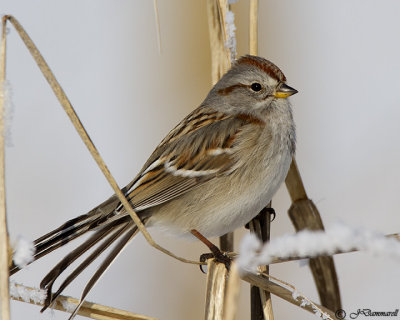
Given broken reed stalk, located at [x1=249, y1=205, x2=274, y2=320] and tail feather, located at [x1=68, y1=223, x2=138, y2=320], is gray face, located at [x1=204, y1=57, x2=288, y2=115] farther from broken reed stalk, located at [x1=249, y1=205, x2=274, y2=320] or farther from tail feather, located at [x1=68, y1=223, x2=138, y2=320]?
tail feather, located at [x1=68, y1=223, x2=138, y2=320]

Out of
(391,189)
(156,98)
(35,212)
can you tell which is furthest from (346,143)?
(35,212)

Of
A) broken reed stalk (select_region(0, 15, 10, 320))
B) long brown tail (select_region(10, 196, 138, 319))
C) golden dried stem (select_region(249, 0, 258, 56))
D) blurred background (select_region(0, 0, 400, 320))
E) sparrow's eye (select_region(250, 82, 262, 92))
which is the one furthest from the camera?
blurred background (select_region(0, 0, 400, 320))

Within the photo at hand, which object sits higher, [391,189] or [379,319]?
[391,189]

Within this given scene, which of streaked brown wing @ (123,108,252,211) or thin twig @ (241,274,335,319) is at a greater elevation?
streaked brown wing @ (123,108,252,211)

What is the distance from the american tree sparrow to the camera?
2.55 metres

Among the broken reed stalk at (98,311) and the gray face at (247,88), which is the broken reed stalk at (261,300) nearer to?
the broken reed stalk at (98,311)

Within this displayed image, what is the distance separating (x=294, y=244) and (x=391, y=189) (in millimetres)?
2921

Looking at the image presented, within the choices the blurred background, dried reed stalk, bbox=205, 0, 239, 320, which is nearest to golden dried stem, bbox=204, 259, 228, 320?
dried reed stalk, bbox=205, 0, 239, 320

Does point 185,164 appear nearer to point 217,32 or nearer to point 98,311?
point 217,32

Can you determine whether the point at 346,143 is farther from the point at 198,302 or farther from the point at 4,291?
the point at 4,291

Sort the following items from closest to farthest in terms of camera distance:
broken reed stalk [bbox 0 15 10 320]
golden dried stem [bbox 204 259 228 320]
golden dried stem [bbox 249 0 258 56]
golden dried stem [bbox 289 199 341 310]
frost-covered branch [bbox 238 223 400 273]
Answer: frost-covered branch [bbox 238 223 400 273]
broken reed stalk [bbox 0 15 10 320]
golden dried stem [bbox 204 259 228 320]
golden dried stem [bbox 289 199 341 310]
golden dried stem [bbox 249 0 258 56]

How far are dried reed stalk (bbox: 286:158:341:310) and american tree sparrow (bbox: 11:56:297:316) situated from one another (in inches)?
7.2

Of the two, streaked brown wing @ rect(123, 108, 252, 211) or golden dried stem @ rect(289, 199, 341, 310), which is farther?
streaked brown wing @ rect(123, 108, 252, 211)

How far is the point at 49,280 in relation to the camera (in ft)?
6.35
